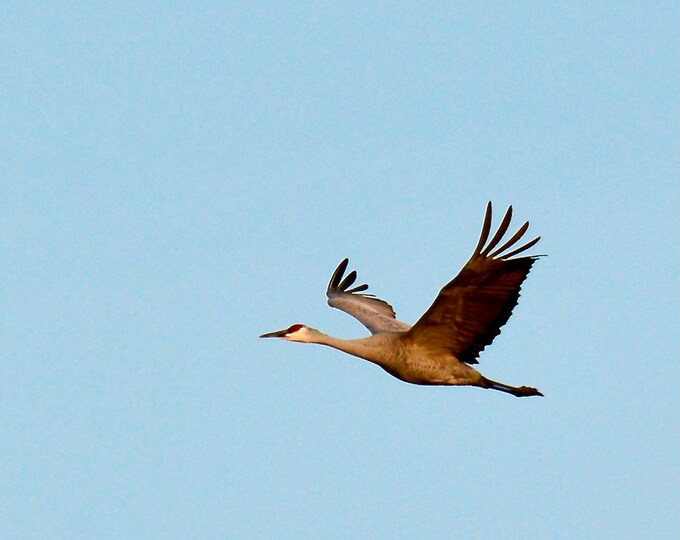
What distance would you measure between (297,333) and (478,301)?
2499 mm

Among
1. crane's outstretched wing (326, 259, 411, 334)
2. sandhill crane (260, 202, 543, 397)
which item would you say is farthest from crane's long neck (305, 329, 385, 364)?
crane's outstretched wing (326, 259, 411, 334)

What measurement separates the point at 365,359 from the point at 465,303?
5.51 ft

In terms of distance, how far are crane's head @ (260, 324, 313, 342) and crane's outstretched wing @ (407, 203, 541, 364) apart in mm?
1357

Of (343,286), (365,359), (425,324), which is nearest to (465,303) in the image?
(425,324)

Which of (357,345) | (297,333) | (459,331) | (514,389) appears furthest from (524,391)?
(297,333)

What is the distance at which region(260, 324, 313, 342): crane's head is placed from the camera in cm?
1772

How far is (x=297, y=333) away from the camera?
17.8 m

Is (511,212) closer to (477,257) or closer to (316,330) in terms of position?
(477,257)

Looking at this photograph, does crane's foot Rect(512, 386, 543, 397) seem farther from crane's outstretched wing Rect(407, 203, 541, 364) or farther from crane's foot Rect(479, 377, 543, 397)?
crane's outstretched wing Rect(407, 203, 541, 364)

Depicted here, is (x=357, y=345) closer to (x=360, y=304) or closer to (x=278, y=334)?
(x=278, y=334)

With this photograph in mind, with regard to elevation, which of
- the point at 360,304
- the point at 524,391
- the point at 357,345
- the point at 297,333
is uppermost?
the point at 360,304

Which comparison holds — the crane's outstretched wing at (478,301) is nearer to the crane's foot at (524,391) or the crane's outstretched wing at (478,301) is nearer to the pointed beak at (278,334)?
the crane's foot at (524,391)

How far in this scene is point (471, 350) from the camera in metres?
17.4

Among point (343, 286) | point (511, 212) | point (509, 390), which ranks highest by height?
point (343, 286)
